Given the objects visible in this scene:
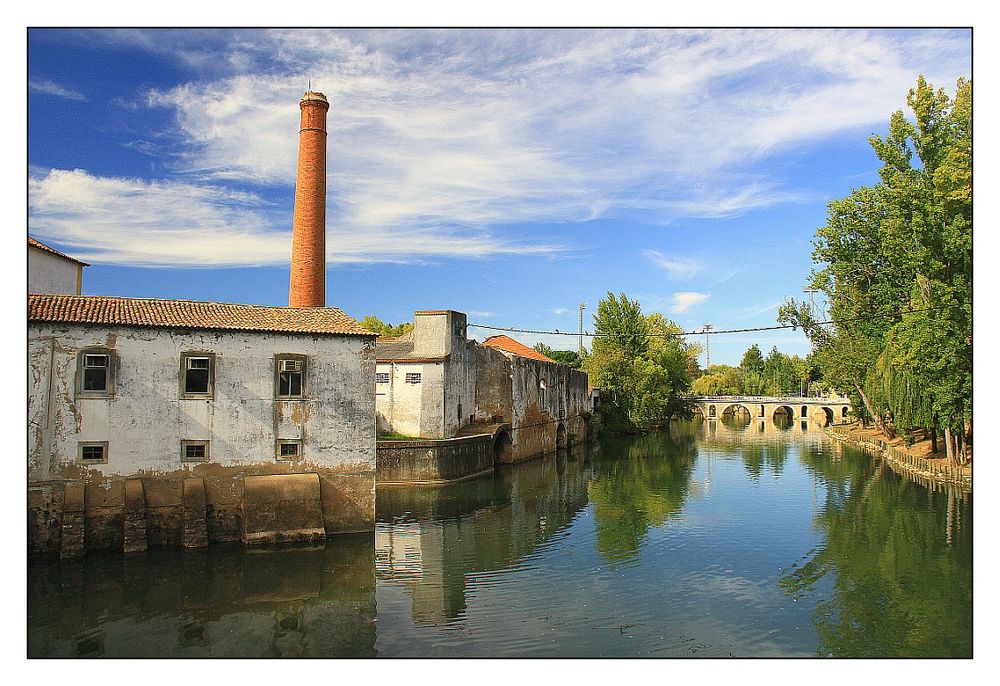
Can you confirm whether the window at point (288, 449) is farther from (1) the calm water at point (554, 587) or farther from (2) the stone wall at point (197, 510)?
(1) the calm water at point (554, 587)

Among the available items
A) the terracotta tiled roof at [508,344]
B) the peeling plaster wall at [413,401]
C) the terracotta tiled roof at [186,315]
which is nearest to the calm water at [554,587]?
the peeling plaster wall at [413,401]

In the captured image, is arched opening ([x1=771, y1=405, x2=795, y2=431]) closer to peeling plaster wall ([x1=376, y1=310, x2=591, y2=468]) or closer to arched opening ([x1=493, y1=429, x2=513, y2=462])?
peeling plaster wall ([x1=376, y1=310, x2=591, y2=468])

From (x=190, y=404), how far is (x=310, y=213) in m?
13.8

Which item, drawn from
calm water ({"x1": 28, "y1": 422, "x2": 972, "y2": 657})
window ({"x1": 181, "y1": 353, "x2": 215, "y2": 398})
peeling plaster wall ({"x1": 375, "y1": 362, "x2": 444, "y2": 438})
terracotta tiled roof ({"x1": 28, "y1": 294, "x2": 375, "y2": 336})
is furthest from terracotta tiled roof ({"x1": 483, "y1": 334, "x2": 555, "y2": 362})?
window ({"x1": 181, "y1": 353, "x2": 215, "y2": 398})

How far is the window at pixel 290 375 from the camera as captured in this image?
18.2 m

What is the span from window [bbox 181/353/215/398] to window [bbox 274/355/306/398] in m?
1.49

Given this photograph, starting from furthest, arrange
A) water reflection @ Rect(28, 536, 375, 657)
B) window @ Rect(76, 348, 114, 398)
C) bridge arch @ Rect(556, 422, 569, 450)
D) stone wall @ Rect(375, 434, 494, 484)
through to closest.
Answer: bridge arch @ Rect(556, 422, 569, 450) < stone wall @ Rect(375, 434, 494, 484) < window @ Rect(76, 348, 114, 398) < water reflection @ Rect(28, 536, 375, 657)

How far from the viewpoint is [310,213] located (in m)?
29.4

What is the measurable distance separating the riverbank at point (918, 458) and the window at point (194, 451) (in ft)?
81.2

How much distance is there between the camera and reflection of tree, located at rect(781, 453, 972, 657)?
12062 millimetres

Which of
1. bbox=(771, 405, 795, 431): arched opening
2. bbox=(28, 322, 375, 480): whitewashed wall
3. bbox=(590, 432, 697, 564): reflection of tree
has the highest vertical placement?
bbox=(28, 322, 375, 480): whitewashed wall

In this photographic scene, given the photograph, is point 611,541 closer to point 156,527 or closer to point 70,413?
point 156,527

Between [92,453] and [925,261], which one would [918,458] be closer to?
[925,261]

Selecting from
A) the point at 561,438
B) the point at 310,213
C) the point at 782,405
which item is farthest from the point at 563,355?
the point at 310,213
